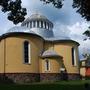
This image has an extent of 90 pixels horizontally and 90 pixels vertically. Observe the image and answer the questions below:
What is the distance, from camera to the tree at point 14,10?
866 inches

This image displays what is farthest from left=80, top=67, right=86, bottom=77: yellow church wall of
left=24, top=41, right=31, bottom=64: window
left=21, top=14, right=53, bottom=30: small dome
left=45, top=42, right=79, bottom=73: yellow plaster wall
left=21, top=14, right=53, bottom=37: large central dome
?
left=24, top=41, right=31, bottom=64: window

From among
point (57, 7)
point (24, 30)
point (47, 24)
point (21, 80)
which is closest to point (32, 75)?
point (21, 80)

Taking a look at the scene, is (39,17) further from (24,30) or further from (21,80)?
(21,80)

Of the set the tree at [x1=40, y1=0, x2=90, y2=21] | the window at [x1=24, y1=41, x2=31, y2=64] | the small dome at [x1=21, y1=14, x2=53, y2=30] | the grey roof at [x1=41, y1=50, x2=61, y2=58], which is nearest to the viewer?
the tree at [x1=40, y1=0, x2=90, y2=21]

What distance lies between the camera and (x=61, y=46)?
168 ft

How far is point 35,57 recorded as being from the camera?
45812mm

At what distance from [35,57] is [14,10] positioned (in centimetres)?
2388

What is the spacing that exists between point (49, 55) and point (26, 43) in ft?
13.2

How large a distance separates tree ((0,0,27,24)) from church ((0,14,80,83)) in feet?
69.4

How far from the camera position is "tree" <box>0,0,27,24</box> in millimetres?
22000

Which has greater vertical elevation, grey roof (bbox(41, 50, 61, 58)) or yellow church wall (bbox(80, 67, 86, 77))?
grey roof (bbox(41, 50, 61, 58))

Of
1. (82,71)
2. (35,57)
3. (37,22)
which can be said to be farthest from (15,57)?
(82,71)

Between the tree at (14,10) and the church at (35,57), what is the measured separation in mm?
21165

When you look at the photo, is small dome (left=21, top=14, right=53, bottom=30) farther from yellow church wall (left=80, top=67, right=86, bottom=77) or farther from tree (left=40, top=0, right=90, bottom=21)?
tree (left=40, top=0, right=90, bottom=21)
